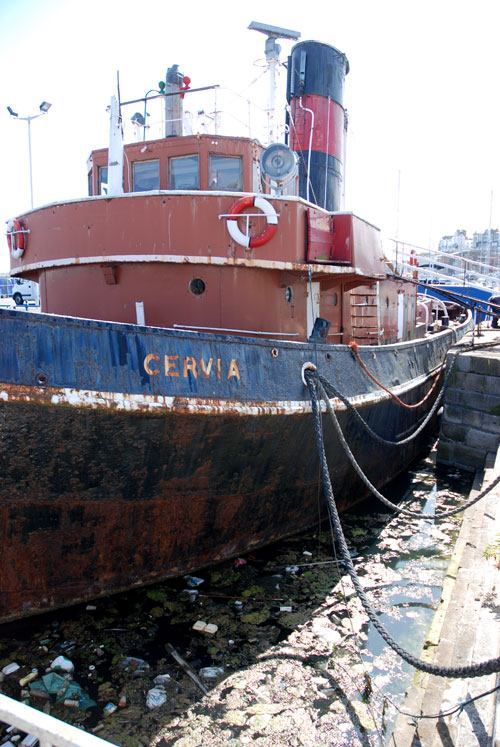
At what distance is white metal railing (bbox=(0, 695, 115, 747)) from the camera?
62.9 inches

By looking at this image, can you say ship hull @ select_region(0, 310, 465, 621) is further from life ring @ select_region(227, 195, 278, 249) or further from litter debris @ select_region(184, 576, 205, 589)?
life ring @ select_region(227, 195, 278, 249)

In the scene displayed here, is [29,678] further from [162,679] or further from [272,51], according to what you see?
[272,51]

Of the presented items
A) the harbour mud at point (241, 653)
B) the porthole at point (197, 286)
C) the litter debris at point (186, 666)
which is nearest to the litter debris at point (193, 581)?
the harbour mud at point (241, 653)

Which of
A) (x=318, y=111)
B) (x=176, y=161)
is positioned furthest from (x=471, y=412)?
(x=176, y=161)

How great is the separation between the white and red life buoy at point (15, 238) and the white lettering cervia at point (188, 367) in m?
3.30

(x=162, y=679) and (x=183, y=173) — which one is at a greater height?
(x=183, y=173)

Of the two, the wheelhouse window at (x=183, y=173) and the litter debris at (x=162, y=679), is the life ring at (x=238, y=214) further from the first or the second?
the litter debris at (x=162, y=679)

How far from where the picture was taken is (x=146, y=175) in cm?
663

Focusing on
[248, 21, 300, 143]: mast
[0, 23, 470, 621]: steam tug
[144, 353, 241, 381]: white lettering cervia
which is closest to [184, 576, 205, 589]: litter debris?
[0, 23, 470, 621]: steam tug

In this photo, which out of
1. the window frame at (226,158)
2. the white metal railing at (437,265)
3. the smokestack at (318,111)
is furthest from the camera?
the white metal railing at (437,265)

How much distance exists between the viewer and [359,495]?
729 cm

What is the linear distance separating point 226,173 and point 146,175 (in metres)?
1.04

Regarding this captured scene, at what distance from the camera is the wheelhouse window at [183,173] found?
6426 mm

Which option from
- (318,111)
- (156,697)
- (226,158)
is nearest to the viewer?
(156,697)
